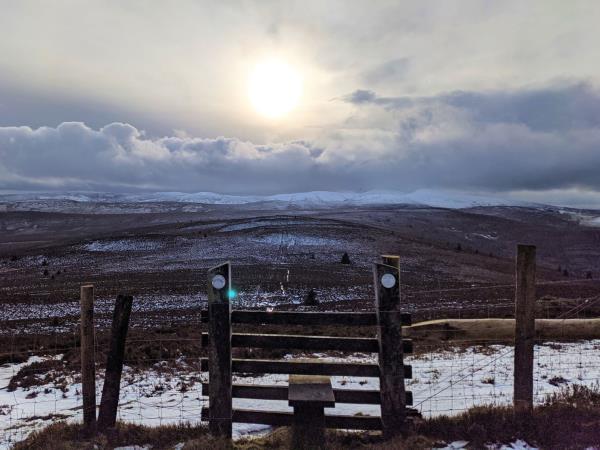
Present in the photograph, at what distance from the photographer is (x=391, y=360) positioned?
18.1 feet

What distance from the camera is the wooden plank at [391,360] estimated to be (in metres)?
5.51

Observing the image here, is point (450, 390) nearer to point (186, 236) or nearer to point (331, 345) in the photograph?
point (331, 345)

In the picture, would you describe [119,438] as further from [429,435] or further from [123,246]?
[123,246]

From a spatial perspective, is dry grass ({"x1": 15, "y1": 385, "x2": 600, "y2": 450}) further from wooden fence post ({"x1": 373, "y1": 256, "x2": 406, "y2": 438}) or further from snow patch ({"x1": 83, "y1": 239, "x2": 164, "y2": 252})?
snow patch ({"x1": 83, "y1": 239, "x2": 164, "y2": 252})

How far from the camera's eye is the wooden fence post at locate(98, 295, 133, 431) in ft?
19.2

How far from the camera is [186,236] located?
6075 cm

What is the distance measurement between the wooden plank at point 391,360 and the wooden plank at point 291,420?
0.18 m

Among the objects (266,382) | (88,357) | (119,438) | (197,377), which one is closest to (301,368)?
(119,438)

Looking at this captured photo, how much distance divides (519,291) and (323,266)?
35057mm

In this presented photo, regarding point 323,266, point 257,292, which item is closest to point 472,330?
point 257,292

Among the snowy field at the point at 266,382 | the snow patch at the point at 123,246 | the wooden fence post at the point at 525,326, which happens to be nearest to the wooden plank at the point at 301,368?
the snowy field at the point at 266,382

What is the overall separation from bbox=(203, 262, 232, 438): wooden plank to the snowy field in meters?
0.84

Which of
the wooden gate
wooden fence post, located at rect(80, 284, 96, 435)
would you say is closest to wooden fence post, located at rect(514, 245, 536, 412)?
the wooden gate

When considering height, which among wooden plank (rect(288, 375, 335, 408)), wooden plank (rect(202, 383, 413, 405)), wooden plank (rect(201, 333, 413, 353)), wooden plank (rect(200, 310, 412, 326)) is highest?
wooden plank (rect(200, 310, 412, 326))
